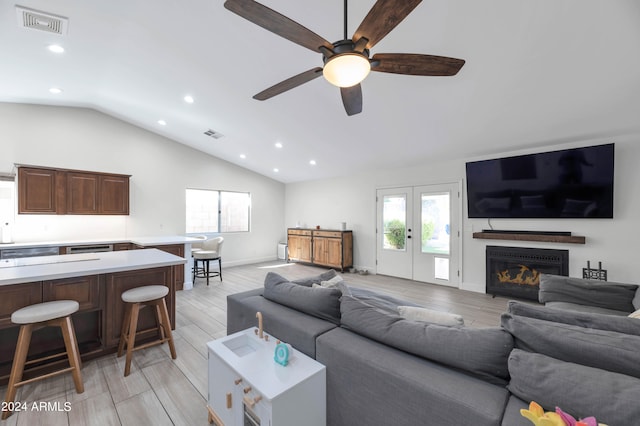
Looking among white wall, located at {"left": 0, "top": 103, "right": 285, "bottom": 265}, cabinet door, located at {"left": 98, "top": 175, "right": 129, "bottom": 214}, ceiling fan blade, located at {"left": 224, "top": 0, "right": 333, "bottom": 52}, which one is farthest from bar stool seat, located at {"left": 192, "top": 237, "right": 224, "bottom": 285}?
ceiling fan blade, located at {"left": 224, "top": 0, "right": 333, "bottom": 52}

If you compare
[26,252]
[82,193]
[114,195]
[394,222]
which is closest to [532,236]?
[394,222]

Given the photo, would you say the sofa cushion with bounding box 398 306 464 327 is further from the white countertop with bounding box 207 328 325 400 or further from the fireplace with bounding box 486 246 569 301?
the fireplace with bounding box 486 246 569 301

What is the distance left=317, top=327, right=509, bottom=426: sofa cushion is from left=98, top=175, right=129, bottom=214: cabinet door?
5261mm

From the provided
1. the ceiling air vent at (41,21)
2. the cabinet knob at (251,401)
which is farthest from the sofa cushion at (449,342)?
the ceiling air vent at (41,21)

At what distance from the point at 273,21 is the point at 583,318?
2267 millimetres

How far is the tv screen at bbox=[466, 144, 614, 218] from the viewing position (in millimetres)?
3510

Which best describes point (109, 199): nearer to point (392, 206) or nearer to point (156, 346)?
point (156, 346)

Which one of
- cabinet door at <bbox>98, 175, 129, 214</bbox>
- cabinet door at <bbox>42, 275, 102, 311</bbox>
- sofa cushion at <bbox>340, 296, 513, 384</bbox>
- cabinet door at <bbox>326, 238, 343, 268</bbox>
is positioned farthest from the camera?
cabinet door at <bbox>326, 238, 343, 268</bbox>

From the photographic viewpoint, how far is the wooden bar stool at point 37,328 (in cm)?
188

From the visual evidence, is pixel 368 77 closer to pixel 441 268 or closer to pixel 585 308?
pixel 585 308

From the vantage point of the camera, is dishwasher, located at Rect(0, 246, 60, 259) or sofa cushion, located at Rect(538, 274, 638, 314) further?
dishwasher, located at Rect(0, 246, 60, 259)

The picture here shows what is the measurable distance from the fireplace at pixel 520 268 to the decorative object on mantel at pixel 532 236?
19 cm

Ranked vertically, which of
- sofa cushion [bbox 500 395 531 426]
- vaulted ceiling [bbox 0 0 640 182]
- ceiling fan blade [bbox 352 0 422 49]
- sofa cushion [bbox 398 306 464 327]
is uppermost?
vaulted ceiling [bbox 0 0 640 182]

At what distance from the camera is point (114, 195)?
16.2 feet
